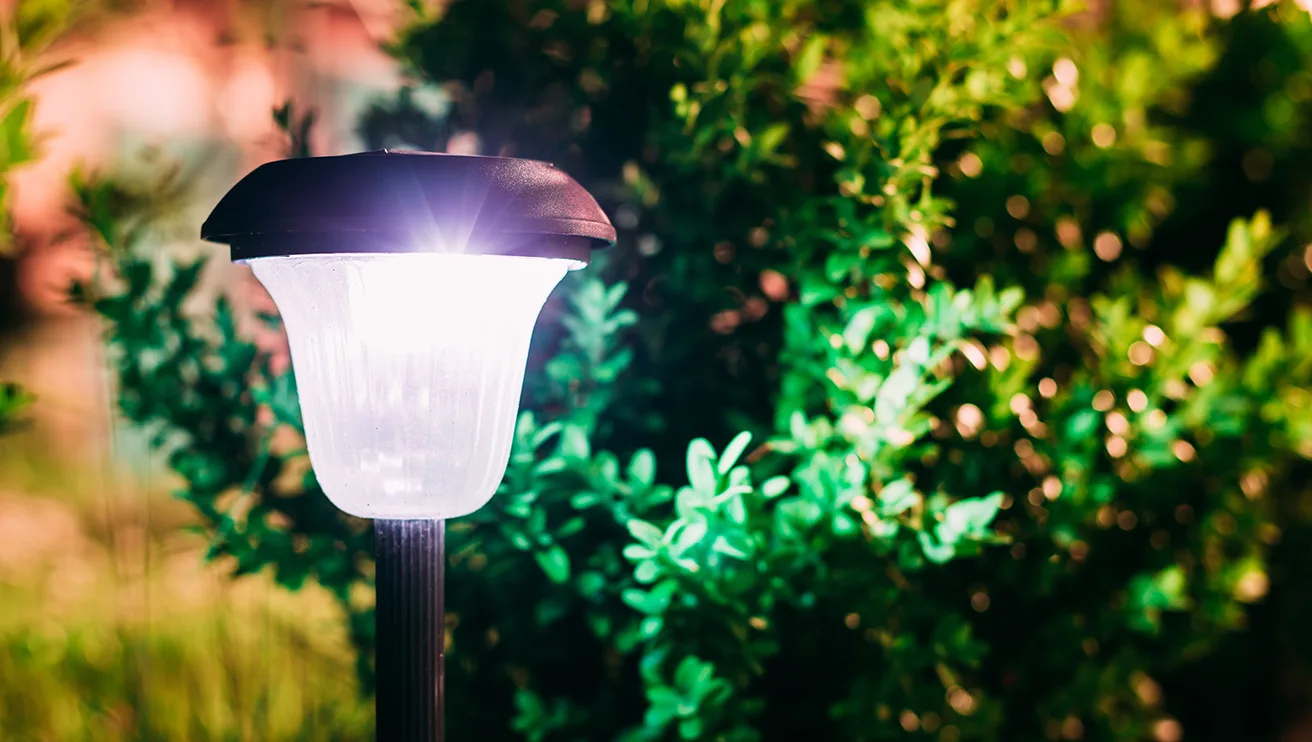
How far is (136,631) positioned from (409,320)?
181 cm

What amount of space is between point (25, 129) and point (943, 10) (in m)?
1.50

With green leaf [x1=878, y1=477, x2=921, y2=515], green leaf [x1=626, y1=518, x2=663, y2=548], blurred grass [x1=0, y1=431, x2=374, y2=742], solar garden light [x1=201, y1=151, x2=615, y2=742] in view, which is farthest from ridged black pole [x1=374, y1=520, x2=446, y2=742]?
blurred grass [x1=0, y1=431, x2=374, y2=742]

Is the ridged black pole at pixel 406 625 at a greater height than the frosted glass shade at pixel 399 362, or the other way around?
the frosted glass shade at pixel 399 362

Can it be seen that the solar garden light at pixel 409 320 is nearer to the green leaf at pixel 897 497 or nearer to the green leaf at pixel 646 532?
the green leaf at pixel 646 532

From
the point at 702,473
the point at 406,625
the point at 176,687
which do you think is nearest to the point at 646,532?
the point at 702,473

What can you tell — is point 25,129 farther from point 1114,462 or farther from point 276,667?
point 1114,462

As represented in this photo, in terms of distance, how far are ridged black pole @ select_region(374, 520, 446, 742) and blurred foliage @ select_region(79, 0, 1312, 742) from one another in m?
0.34

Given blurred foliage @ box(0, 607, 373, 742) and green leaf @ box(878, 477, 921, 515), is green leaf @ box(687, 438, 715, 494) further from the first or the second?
blurred foliage @ box(0, 607, 373, 742)

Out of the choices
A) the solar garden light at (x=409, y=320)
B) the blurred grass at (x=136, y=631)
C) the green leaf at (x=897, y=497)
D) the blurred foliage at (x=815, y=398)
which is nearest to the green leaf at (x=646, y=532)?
the blurred foliage at (x=815, y=398)

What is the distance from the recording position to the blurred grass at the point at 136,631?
219 cm

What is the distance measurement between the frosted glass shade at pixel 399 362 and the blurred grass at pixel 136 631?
3.78 feet

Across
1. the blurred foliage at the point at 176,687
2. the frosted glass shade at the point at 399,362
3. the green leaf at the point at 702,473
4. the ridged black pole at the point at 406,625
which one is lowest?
the blurred foliage at the point at 176,687

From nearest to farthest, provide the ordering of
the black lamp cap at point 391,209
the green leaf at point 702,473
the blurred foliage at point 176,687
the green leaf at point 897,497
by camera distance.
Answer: the black lamp cap at point 391,209
the green leaf at point 702,473
the green leaf at point 897,497
the blurred foliage at point 176,687

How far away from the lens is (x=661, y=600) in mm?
1389
